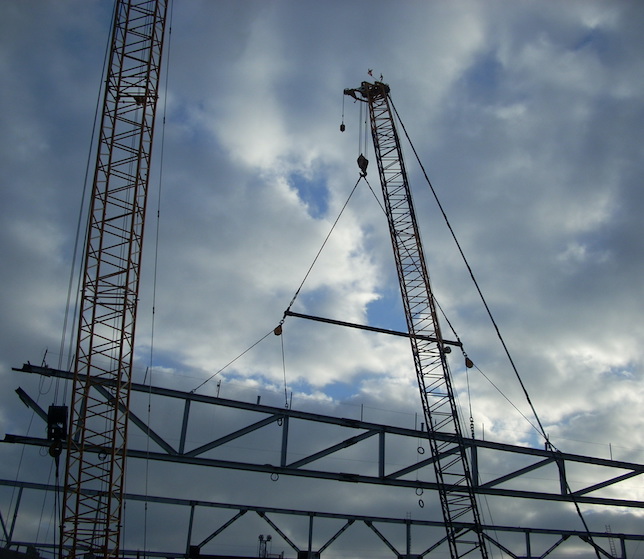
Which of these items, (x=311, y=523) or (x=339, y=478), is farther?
(x=311, y=523)

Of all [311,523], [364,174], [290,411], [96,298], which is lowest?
[311,523]

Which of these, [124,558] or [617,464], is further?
[617,464]

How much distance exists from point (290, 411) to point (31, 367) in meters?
13.1

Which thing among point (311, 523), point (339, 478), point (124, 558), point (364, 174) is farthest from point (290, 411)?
point (364, 174)

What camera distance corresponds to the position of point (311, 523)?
4103 centimetres

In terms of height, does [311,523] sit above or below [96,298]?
below

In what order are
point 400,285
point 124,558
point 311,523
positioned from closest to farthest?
point 124,558
point 311,523
point 400,285

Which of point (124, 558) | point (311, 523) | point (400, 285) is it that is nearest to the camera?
point (124, 558)

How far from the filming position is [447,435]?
42.7 metres

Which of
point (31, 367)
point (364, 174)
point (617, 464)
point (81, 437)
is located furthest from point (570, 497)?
point (31, 367)

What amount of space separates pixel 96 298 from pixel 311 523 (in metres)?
18.4

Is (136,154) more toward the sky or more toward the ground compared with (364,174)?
more toward the ground

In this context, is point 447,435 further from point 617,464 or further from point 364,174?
point 364,174

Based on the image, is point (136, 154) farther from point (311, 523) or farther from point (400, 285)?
point (311, 523)
